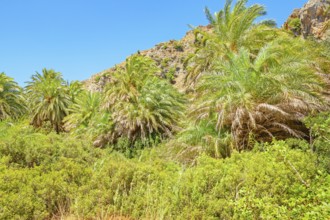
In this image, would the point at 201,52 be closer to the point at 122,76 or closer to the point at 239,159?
the point at 122,76

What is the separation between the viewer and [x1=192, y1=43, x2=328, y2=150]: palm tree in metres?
12.1

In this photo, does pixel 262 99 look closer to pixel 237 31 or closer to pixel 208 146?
pixel 208 146

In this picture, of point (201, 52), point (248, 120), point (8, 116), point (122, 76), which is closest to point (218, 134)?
point (248, 120)

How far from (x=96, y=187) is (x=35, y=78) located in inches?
1092

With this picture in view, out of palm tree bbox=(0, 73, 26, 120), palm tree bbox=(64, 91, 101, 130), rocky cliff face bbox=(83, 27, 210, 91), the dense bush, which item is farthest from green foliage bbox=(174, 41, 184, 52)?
the dense bush

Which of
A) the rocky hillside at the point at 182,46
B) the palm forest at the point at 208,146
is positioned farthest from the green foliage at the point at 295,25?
the palm forest at the point at 208,146

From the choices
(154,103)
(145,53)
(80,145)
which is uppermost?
(145,53)

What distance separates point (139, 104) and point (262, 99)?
11.0 metres

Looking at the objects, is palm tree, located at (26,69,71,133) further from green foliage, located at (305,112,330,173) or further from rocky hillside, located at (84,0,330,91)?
green foliage, located at (305,112,330,173)

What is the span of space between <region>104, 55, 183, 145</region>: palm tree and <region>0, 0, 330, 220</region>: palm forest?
8cm

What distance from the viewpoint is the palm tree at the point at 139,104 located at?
72.0 ft

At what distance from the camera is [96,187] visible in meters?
8.50

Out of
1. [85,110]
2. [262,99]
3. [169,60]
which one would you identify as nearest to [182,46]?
[169,60]

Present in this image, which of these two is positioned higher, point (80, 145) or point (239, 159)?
point (80, 145)
